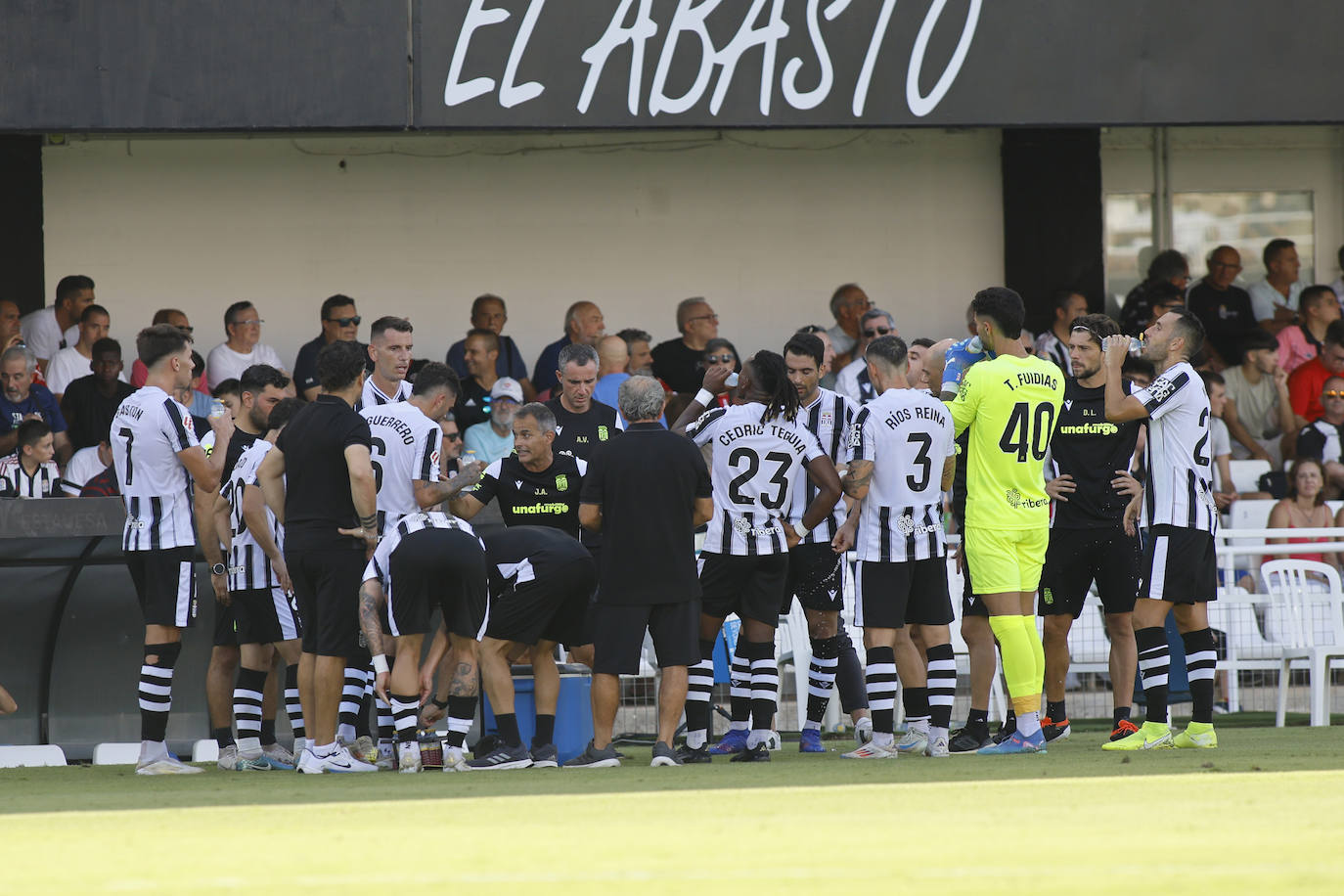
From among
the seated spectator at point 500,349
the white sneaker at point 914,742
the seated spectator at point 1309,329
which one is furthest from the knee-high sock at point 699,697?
the seated spectator at point 1309,329

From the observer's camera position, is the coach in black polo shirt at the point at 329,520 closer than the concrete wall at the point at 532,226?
Yes

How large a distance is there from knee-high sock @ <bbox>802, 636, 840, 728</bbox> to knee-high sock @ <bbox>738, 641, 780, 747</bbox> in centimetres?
36

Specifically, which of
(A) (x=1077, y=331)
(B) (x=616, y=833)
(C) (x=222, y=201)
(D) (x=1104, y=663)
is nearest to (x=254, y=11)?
(C) (x=222, y=201)

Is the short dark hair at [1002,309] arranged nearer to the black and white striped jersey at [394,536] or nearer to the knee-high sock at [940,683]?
the knee-high sock at [940,683]

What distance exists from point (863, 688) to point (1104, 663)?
2173mm

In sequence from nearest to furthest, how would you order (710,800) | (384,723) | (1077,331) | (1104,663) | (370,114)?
(710,800) < (1077,331) < (384,723) < (1104,663) < (370,114)

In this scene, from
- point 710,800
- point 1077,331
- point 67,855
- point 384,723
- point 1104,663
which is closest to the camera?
point 67,855

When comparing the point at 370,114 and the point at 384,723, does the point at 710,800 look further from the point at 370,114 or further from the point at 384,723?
the point at 370,114

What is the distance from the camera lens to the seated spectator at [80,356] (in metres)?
13.5

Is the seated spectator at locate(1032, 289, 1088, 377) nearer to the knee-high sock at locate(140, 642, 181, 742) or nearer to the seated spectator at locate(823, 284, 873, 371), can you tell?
the seated spectator at locate(823, 284, 873, 371)

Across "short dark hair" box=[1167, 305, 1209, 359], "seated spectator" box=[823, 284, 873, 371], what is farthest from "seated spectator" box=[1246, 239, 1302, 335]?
"short dark hair" box=[1167, 305, 1209, 359]

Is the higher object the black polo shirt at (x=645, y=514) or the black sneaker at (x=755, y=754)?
the black polo shirt at (x=645, y=514)

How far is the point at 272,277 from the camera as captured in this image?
15.2 m

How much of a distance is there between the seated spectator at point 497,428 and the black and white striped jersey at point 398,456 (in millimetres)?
3330
